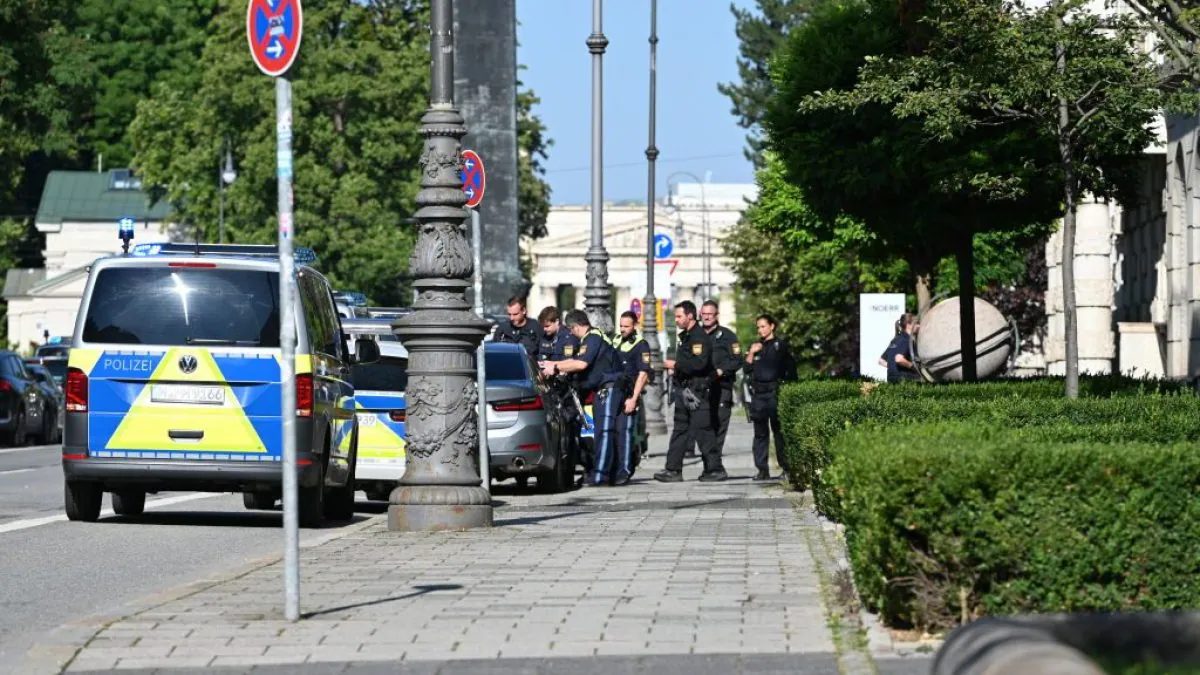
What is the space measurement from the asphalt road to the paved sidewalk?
572mm

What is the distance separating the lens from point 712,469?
24.2 metres

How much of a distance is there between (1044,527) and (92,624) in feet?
13.3

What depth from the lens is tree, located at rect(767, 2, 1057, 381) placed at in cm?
1997

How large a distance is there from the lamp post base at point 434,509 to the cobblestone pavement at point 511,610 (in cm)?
21

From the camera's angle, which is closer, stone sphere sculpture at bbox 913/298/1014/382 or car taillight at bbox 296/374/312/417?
car taillight at bbox 296/374/312/417

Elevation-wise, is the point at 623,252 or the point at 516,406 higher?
the point at 623,252

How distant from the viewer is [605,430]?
2344 centimetres

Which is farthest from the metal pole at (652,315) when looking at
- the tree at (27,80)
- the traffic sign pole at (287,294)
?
the traffic sign pole at (287,294)

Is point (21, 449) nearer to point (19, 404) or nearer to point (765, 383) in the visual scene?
point (19, 404)

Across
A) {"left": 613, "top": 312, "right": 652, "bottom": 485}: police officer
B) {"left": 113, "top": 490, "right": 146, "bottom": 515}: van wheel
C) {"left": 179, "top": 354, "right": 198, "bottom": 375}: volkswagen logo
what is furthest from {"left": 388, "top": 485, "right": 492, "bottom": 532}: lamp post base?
{"left": 613, "top": 312, "right": 652, "bottom": 485}: police officer

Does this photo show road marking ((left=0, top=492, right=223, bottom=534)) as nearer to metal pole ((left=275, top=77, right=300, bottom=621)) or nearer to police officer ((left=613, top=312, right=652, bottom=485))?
police officer ((left=613, top=312, right=652, bottom=485))

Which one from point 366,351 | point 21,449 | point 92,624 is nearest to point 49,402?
point 21,449

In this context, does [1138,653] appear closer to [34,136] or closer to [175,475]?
[175,475]

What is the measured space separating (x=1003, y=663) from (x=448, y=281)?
440 inches
